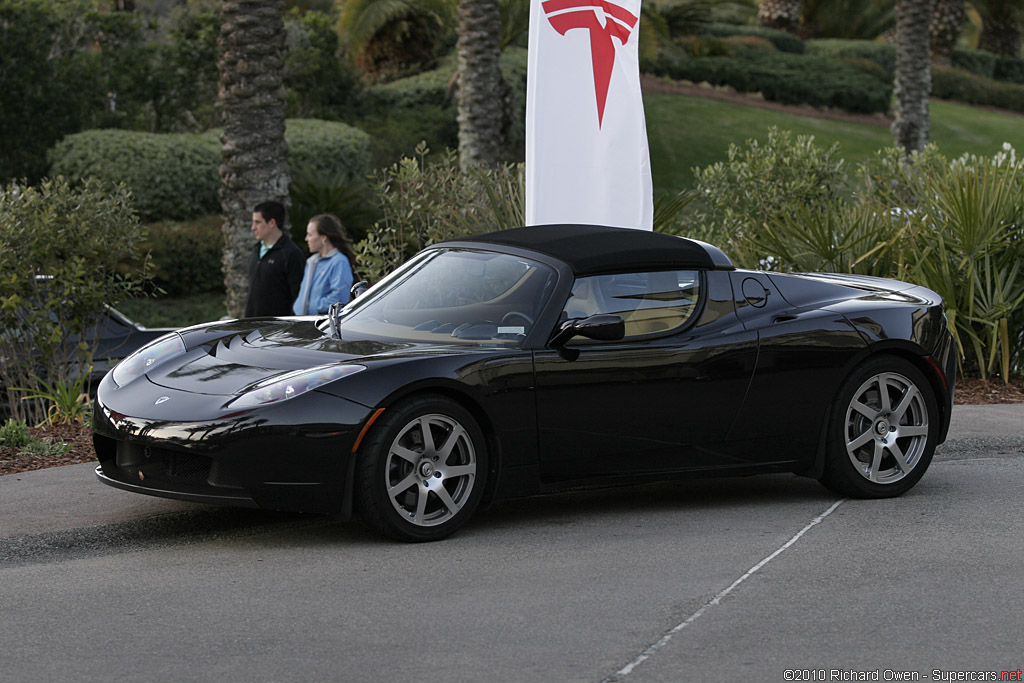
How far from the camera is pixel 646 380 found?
6.52 m

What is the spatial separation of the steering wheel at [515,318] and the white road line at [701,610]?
61.3 inches

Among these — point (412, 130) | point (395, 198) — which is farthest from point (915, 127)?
point (395, 198)

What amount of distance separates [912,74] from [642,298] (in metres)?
19.7

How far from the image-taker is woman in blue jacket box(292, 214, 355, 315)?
954cm

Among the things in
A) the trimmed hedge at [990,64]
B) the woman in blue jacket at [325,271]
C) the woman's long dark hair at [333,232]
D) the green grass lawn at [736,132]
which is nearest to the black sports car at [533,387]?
the woman in blue jacket at [325,271]

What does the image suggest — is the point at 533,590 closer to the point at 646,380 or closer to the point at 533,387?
the point at 533,387

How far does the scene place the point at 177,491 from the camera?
19.4 ft

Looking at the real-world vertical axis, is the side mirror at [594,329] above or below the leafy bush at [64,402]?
above

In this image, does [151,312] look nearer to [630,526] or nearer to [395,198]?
[395,198]

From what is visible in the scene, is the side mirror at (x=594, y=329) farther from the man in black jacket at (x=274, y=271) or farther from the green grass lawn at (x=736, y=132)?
the green grass lawn at (x=736, y=132)

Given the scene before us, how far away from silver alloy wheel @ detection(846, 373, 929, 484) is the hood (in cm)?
232

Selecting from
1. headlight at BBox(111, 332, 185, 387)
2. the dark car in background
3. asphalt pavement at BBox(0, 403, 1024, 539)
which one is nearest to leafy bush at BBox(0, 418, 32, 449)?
asphalt pavement at BBox(0, 403, 1024, 539)

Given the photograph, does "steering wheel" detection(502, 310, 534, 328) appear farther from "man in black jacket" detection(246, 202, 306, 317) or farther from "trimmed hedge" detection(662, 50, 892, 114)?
"trimmed hedge" detection(662, 50, 892, 114)

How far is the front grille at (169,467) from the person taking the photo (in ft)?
19.0
